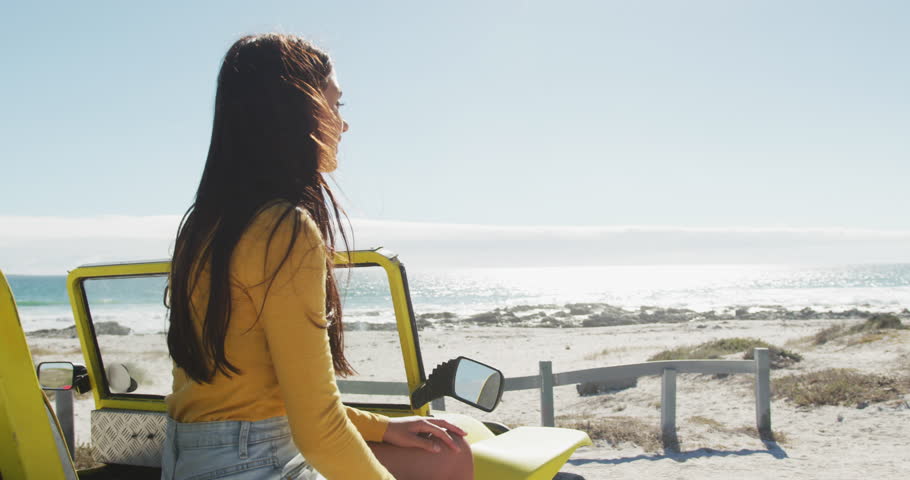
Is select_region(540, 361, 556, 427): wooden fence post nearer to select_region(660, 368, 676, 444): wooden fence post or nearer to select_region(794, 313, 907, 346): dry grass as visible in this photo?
select_region(660, 368, 676, 444): wooden fence post

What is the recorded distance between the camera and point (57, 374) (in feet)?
8.15

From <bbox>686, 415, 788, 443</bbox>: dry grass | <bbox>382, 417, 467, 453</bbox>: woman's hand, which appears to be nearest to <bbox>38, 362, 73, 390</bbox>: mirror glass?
<bbox>382, 417, 467, 453</bbox>: woman's hand

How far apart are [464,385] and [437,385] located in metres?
0.11

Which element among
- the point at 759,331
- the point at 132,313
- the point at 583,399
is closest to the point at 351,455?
the point at 132,313

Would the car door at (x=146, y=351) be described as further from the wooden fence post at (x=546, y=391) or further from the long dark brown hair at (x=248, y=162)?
the wooden fence post at (x=546, y=391)

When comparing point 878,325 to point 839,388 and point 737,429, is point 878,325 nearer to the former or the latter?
point 839,388

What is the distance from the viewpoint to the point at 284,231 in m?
1.13

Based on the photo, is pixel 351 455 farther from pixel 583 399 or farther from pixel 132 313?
pixel 583 399

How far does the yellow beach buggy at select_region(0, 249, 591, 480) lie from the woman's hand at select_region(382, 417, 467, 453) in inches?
11.1

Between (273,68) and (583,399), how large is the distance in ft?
35.4

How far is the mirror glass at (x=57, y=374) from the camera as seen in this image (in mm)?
2451

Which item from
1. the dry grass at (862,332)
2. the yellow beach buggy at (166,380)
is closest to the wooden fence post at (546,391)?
the yellow beach buggy at (166,380)

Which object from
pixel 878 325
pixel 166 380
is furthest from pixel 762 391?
pixel 878 325

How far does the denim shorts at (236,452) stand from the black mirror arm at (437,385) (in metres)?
0.78
